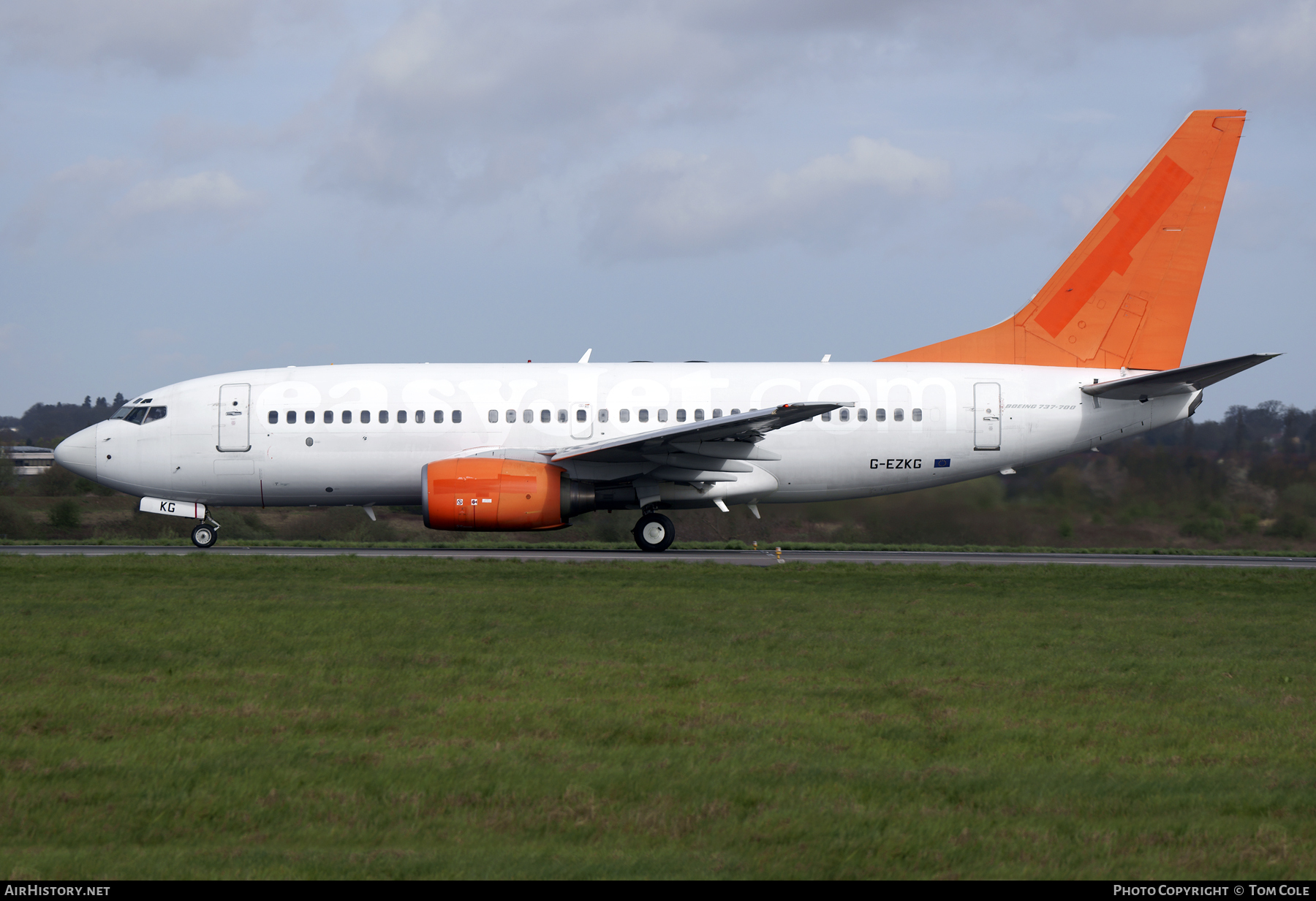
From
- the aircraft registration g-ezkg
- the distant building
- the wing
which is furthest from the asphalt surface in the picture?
the distant building

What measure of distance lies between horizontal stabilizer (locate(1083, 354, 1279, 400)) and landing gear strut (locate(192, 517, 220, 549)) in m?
17.3

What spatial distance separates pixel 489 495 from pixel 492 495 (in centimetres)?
5

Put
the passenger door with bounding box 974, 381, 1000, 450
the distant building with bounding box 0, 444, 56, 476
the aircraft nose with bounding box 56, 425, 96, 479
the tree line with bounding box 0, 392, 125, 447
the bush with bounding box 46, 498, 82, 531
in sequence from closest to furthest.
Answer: the passenger door with bounding box 974, 381, 1000, 450
the aircraft nose with bounding box 56, 425, 96, 479
the bush with bounding box 46, 498, 82, 531
the distant building with bounding box 0, 444, 56, 476
the tree line with bounding box 0, 392, 125, 447

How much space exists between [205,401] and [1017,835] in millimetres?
20459

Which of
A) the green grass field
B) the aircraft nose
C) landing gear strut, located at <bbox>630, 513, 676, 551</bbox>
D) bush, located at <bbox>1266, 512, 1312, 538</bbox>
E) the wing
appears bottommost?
the green grass field

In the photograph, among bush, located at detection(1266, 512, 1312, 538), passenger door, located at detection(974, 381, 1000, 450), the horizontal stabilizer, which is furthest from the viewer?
bush, located at detection(1266, 512, 1312, 538)

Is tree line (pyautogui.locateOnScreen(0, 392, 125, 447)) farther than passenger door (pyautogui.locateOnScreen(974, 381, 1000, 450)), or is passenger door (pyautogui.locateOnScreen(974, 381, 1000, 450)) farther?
tree line (pyautogui.locateOnScreen(0, 392, 125, 447))

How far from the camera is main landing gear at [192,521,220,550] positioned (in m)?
22.0

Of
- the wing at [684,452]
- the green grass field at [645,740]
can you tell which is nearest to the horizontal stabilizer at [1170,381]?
the wing at [684,452]

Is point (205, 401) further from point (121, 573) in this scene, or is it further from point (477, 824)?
point (477, 824)

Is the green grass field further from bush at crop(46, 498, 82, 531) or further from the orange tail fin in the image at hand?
bush at crop(46, 498, 82, 531)

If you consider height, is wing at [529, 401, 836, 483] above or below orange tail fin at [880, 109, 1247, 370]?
below

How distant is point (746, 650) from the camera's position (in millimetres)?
10305

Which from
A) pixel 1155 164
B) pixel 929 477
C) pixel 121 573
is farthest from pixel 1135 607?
pixel 121 573
